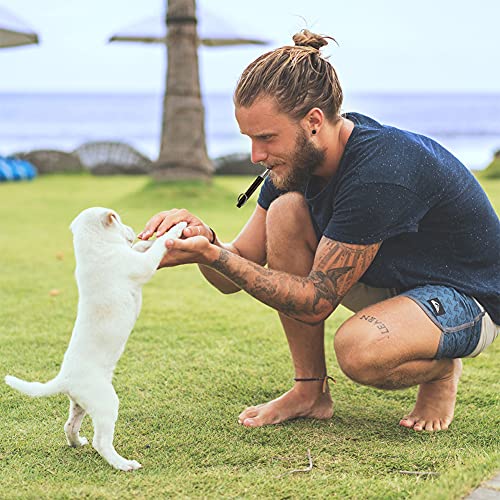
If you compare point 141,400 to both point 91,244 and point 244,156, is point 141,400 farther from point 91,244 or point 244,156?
point 244,156

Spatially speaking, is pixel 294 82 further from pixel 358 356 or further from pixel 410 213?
pixel 358 356

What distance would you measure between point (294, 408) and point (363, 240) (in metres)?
0.69

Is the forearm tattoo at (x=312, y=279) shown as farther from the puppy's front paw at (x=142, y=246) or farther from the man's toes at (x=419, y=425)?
the man's toes at (x=419, y=425)

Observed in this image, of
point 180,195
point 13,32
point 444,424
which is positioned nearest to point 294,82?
point 444,424

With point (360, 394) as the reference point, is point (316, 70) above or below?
above

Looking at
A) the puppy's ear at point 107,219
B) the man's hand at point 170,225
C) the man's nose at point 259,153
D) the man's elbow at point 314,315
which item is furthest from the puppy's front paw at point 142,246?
the man's elbow at point 314,315

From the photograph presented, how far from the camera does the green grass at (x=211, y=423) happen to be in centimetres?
206

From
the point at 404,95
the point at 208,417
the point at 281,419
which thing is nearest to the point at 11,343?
the point at 208,417

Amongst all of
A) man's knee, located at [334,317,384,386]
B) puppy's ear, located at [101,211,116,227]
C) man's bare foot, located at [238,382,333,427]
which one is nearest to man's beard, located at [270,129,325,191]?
man's knee, located at [334,317,384,386]

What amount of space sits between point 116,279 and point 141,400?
2.70 ft

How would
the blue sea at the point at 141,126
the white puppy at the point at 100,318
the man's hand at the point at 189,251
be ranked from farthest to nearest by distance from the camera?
the blue sea at the point at 141,126
the man's hand at the point at 189,251
the white puppy at the point at 100,318

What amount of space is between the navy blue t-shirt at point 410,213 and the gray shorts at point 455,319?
0.14 ft

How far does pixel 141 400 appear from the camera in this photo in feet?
9.06

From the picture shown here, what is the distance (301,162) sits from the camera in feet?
7.98
